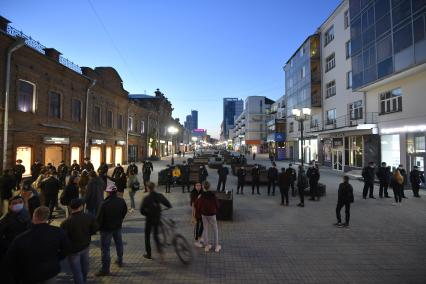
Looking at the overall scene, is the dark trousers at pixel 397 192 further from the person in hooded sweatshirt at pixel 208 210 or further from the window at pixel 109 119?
the window at pixel 109 119

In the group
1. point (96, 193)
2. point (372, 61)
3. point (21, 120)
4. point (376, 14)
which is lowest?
point (96, 193)

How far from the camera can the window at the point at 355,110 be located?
25.6 m

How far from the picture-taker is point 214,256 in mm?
6703

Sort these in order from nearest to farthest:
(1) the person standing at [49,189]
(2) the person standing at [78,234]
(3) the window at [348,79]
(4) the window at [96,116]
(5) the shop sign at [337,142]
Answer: (2) the person standing at [78,234] → (1) the person standing at [49,189] → (4) the window at [96,116] → (3) the window at [348,79] → (5) the shop sign at [337,142]

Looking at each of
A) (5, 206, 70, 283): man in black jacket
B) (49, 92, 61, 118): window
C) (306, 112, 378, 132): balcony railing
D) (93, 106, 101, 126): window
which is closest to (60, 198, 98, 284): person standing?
(5, 206, 70, 283): man in black jacket

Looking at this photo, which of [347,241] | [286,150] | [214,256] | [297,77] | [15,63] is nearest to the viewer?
[214,256]

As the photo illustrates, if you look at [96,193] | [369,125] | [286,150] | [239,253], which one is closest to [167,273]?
[239,253]

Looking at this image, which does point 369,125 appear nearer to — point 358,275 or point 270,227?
point 270,227

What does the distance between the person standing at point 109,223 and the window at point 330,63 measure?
3145 cm

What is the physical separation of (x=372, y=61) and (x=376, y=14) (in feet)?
11.0

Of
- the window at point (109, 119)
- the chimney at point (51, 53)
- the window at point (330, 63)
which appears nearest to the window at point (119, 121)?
the window at point (109, 119)

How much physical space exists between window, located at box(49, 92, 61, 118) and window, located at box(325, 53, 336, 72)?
27.9m

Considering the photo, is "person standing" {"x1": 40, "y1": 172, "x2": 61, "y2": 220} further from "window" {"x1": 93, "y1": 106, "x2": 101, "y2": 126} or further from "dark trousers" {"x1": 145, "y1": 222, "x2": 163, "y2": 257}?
"window" {"x1": 93, "y1": 106, "x2": 101, "y2": 126}

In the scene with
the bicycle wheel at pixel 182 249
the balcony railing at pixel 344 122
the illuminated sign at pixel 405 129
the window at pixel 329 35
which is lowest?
the bicycle wheel at pixel 182 249
